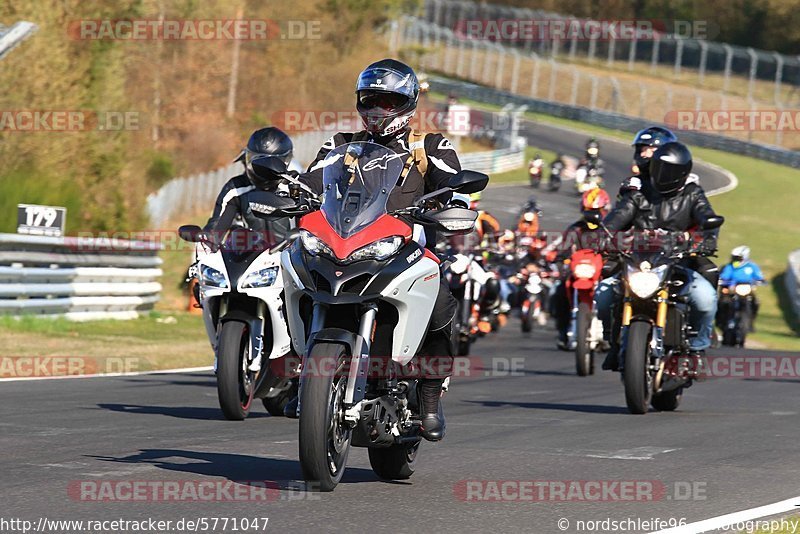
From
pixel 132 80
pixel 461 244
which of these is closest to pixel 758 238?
pixel 132 80

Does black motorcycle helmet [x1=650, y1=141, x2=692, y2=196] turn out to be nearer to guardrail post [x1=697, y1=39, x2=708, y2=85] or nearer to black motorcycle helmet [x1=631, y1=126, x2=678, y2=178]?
black motorcycle helmet [x1=631, y1=126, x2=678, y2=178]

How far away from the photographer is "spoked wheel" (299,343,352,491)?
6512mm

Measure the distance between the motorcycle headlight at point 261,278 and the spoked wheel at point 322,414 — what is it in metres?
4.00

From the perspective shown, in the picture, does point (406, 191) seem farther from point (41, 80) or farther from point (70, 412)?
point (41, 80)

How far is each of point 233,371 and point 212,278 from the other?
0.83 meters

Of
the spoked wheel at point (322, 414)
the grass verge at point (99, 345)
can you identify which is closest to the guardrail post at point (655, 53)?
the grass verge at point (99, 345)

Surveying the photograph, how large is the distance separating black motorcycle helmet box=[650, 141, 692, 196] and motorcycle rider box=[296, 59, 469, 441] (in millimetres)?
4940

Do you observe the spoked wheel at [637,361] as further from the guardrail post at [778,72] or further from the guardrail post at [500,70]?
the guardrail post at [500,70]

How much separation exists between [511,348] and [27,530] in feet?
54.1

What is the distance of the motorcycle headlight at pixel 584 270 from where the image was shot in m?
16.4

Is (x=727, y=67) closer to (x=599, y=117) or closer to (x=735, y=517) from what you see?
(x=599, y=117)

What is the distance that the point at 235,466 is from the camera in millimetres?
7863

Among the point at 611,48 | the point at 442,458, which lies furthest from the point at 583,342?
the point at 611,48

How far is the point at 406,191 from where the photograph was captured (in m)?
7.56
